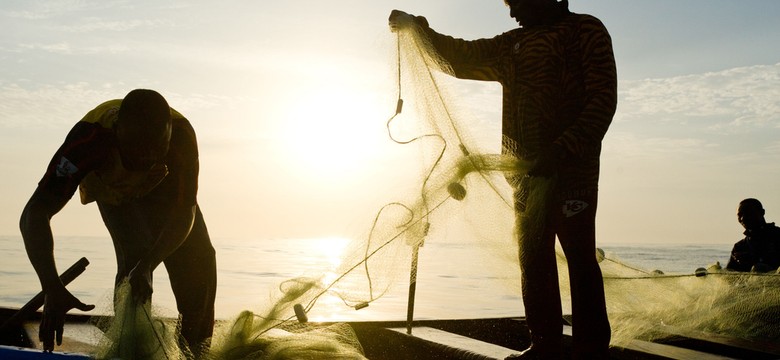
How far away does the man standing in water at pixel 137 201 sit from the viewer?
103 inches

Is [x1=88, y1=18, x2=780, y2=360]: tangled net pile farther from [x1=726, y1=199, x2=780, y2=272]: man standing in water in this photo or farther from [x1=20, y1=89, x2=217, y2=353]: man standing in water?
[x1=726, y1=199, x2=780, y2=272]: man standing in water

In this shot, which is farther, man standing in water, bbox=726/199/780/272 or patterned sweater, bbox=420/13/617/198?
man standing in water, bbox=726/199/780/272

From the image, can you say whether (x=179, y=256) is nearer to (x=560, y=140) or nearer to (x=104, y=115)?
(x=104, y=115)

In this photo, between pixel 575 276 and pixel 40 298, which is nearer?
pixel 575 276

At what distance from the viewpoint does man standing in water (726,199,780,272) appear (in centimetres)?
625

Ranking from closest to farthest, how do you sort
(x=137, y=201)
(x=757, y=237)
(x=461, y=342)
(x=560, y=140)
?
(x=560, y=140)
(x=137, y=201)
(x=461, y=342)
(x=757, y=237)

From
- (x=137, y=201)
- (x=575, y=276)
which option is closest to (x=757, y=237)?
(x=575, y=276)

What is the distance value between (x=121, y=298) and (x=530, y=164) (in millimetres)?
1733

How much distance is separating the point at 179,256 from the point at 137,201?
1.11ft

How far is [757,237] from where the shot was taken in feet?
20.7

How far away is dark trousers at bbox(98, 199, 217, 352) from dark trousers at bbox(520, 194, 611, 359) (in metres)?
1.59

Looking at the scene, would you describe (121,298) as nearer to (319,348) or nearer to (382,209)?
(319,348)

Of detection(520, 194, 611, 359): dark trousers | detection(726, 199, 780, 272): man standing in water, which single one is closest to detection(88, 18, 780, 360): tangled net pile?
detection(520, 194, 611, 359): dark trousers

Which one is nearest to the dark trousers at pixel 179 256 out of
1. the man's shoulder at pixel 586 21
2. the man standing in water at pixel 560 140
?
the man standing in water at pixel 560 140
